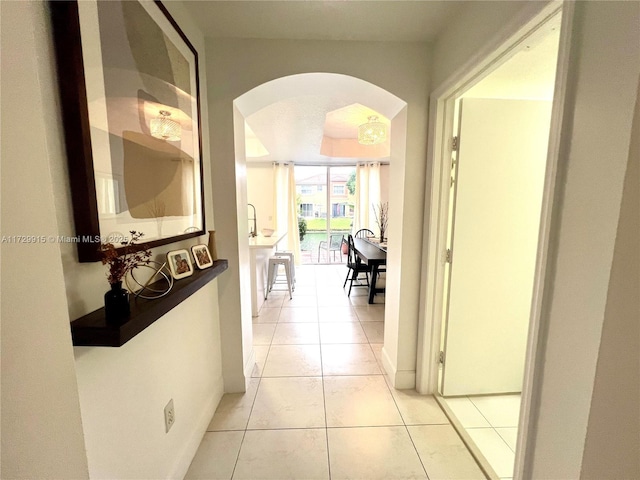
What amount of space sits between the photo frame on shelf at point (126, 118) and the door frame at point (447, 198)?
138 cm

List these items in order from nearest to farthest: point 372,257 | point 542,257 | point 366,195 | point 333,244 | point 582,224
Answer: point 582,224
point 542,257
point 372,257
point 366,195
point 333,244

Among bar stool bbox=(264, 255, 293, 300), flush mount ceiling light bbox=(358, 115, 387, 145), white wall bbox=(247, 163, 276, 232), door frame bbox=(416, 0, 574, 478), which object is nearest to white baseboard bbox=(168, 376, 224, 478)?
door frame bbox=(416, 0, 574, 478)

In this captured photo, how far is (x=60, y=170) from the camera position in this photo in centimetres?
66

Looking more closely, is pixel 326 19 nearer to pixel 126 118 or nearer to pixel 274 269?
pixel 126 118

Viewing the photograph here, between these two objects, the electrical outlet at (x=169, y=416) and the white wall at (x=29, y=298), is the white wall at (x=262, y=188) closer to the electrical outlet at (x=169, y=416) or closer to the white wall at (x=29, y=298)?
the electrical outlet at (x=169, y=416)

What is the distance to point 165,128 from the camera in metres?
1.09

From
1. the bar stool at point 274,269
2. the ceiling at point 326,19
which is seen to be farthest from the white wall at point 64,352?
the bar stool at point 274,269

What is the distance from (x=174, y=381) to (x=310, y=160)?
16.1 feet

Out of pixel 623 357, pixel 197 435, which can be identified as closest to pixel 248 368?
pixel 197 435

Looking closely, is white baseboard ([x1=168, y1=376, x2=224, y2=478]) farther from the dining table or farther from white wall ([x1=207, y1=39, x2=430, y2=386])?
the dining table

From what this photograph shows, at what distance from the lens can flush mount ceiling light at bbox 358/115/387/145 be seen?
3394mm

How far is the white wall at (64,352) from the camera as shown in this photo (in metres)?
0.38

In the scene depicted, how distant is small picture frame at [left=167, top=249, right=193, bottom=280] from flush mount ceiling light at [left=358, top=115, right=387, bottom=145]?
2.98 meters

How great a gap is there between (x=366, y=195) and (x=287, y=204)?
5.84 feet
